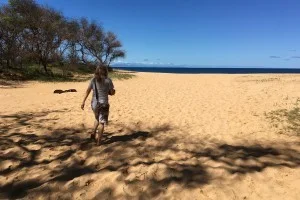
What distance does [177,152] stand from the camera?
17.7 ft

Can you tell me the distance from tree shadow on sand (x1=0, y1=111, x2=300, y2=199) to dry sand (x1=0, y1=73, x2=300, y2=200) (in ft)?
0.05

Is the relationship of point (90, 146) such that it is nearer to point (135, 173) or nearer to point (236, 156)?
point (135, 173)

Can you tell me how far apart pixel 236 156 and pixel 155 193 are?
2023mm

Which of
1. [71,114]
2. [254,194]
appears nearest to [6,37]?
[71,114]

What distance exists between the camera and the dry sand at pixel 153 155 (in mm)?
3859

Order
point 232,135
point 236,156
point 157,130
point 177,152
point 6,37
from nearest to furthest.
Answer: point 236,156 → point 177,152 → point 232,135 → point 157,130 → point 6,37

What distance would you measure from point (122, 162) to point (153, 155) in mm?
671

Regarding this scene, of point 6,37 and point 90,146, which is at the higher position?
point 6,37

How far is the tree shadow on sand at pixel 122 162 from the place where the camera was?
3.94m

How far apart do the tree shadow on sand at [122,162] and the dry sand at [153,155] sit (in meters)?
0.01

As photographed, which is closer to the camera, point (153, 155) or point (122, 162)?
point (122, 162)

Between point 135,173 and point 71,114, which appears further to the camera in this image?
point 71,114

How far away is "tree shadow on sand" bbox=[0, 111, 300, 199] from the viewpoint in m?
3.94

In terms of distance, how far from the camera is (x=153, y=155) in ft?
17.3
